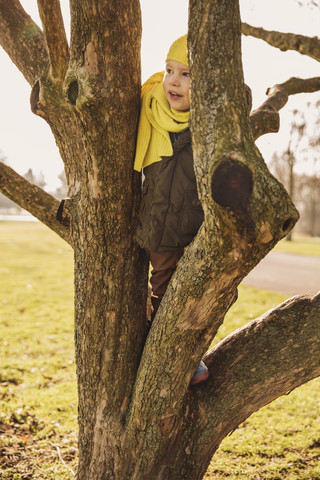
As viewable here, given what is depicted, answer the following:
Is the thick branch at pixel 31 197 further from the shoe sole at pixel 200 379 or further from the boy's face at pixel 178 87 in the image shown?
the shoe sole at pixel 200 379

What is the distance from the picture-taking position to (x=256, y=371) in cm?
246

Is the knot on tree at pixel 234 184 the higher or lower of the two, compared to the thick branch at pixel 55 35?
lower

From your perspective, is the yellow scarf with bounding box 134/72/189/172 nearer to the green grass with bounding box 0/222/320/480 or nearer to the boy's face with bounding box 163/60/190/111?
the boy's face with bounding box 163/60/190/111

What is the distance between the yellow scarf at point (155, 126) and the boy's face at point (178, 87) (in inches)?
1.1

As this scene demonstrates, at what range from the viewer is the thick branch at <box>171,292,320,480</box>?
7.88 ft

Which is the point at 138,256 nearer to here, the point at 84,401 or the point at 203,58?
the point at 84,401

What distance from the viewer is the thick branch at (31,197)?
2809 mm

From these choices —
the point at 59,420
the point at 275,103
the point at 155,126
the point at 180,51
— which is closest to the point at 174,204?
the point at 155,126

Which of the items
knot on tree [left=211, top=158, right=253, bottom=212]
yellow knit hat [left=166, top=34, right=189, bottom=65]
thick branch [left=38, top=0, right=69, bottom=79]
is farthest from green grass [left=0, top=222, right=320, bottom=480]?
yellow knit hat [left=166, top=34, right=189, bottom=65]

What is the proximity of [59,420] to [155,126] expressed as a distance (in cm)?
328

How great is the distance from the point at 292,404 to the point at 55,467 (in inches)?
107

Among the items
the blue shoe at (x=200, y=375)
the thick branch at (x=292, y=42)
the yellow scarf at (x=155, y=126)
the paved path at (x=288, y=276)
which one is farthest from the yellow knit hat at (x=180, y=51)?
Result: the paved path at (x=288, y=276)

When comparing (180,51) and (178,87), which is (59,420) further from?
(180,51)

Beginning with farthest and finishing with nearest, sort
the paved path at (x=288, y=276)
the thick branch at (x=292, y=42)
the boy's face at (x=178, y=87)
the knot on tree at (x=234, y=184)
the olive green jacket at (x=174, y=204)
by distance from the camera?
1. the paved path at (x=288, y=276)
2. the thick branch at (x=292, y=42)
3. the boy's face at (x=178, y=87)
4. the olive green jacket at (x=174, y=204)
5. the knot on tree at (x=234, y=184)
